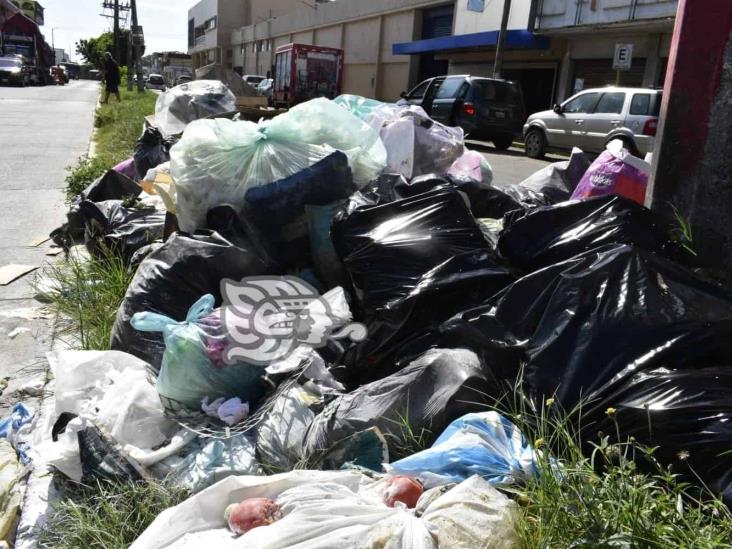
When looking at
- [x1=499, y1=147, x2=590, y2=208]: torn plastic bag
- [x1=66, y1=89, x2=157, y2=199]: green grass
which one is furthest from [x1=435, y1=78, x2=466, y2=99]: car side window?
[x1=499, y1=147, x2=590, y2=208]: torn plastic bag

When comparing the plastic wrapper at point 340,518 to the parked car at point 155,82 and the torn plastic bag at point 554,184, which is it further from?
the parked car at point 155,82

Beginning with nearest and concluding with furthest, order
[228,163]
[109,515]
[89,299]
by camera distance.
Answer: [109,515], [228,163], [89,299]

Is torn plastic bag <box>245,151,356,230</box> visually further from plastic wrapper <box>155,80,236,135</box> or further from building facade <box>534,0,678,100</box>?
building facade <box>534,0,678,100</box>

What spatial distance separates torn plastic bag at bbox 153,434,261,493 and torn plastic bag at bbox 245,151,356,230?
49.7 inches

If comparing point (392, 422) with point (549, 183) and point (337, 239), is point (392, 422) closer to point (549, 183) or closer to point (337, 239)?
point (337, 239)

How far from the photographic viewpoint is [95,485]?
2047mm

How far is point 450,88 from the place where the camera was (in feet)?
46.4

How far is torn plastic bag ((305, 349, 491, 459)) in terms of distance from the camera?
1.97 metres

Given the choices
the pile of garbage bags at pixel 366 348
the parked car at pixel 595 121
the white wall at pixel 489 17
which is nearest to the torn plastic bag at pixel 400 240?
the pile of garbage bags at pixel 366 348

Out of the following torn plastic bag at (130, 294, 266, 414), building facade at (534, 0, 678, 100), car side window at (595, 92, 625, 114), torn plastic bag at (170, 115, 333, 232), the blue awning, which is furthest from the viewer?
the blue awning

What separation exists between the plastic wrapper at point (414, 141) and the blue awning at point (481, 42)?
614 inches

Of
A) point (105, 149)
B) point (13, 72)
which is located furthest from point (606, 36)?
point (13, 72)

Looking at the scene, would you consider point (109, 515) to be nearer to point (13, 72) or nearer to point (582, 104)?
point (582, 104)

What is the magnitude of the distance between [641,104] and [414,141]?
8.41m
